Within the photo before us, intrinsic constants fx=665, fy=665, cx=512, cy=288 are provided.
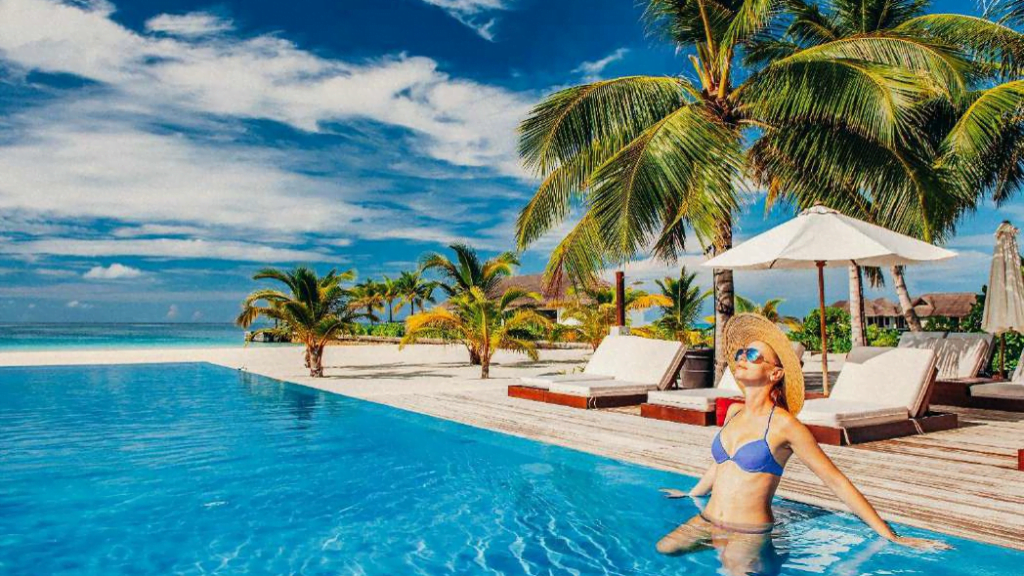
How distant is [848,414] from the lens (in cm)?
629

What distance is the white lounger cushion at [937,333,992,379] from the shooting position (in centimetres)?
930

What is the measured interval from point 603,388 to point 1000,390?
4.98 m

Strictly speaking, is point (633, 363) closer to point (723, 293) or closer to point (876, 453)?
point (723, 293)

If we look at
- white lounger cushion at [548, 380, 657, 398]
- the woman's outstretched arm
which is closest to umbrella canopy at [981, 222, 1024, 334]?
white lounger cushion at [548, 380, 657, 398]

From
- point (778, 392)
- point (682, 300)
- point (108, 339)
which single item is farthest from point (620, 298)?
point (108, 339)

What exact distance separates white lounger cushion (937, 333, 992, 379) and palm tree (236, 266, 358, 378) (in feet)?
39.6

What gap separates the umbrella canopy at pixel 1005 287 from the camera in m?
8.52

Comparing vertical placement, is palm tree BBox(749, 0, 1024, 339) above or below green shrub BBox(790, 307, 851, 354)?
above

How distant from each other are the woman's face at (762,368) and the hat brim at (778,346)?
0.03 m

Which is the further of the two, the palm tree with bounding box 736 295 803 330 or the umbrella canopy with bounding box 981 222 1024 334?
the palm tree with bounding box 736 295 803 330

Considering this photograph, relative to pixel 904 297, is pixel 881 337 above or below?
below

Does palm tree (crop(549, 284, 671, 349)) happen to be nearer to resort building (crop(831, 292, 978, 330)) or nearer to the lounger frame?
the lounger frame

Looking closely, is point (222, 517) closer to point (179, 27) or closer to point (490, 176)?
point (179, 27)

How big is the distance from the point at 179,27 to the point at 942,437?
23678mm
